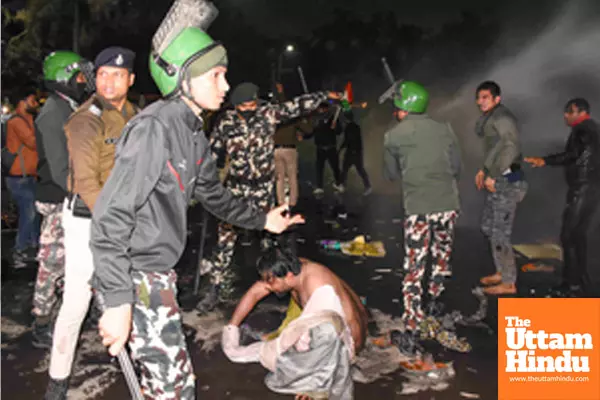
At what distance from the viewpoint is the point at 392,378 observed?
12.0ft

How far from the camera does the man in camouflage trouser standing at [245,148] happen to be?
4969mm

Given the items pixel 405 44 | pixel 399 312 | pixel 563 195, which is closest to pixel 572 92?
pixel 563 195

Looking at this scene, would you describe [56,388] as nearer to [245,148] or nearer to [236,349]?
[236,349]

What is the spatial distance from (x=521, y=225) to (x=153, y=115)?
780 cm

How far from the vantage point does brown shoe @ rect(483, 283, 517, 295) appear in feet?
17.8

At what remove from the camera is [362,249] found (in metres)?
7.00

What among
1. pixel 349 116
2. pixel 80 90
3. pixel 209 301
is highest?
pixel 349 116

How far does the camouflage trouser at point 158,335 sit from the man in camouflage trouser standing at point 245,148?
2.76 metres

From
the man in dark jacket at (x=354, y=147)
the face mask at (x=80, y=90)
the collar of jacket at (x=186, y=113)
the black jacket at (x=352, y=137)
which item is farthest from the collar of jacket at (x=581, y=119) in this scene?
the black jacket at (x=352, y=137)

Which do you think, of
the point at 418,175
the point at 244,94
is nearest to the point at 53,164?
the point at 244,94

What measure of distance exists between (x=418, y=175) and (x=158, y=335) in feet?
8.09

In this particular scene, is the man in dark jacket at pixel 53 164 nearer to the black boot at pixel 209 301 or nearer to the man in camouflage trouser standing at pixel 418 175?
the black boot at pixel 209 301

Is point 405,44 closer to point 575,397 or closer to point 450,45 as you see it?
point 450,45

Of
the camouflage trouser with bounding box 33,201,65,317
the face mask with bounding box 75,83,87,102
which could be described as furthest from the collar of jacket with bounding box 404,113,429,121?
the camouflage trouser with bounding box 33,201,65,317
